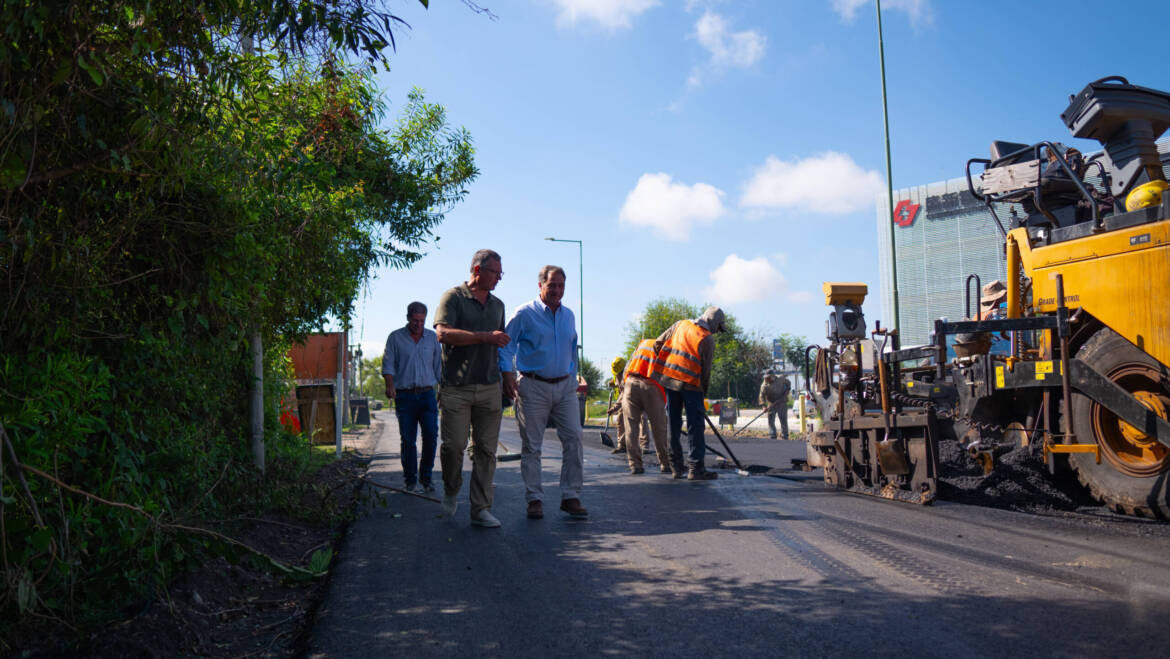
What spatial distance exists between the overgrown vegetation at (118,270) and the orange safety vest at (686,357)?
5.35m

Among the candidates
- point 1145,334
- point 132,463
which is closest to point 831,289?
point 1145,334

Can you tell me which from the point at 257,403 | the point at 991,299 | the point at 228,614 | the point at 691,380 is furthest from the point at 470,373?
the point at 991,299

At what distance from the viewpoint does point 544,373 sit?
6.45 metres

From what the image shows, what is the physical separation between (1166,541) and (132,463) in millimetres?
5396

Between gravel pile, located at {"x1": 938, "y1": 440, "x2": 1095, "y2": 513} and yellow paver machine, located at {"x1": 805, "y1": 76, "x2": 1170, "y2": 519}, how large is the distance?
17cm

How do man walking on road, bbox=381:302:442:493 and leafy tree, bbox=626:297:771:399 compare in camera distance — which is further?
leafy tree, bbox=626:297:771:399

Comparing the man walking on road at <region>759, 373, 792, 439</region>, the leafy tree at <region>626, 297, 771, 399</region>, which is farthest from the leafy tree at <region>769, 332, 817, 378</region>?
the man walking on road at <region>759, 373, 792, 439</region>

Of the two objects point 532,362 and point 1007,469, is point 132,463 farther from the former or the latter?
point 1007,469

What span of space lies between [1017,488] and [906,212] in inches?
2852

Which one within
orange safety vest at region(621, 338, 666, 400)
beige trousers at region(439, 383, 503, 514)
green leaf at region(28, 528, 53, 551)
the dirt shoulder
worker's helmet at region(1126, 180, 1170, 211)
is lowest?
the dirt shoulder

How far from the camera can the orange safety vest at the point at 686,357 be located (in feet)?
30.1

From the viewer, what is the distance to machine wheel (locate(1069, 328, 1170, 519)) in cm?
542

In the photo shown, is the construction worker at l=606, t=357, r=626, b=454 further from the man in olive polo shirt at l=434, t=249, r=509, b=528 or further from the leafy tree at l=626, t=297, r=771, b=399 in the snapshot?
the leafy tree at l=626, t=297, r=771, b=399

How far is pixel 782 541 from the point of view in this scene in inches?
199
